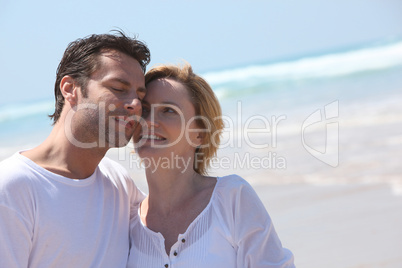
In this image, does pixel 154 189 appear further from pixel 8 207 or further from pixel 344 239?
pixel 344 239

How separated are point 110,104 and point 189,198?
78 centimetres

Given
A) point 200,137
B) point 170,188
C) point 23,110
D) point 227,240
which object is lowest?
point 227,240

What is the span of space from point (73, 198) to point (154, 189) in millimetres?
594

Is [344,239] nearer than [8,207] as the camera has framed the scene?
No

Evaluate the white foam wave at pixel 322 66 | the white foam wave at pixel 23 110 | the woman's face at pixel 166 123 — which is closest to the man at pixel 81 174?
the woman's face at pixel 166 123

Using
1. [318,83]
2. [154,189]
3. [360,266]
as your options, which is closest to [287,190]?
[360,266]

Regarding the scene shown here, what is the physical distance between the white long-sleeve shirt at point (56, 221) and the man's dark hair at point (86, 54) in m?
0.59

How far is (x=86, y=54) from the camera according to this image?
3.33 m

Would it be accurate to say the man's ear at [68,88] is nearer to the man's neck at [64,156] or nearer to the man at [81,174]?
the man at [81,174]

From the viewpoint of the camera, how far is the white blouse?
2.94 m

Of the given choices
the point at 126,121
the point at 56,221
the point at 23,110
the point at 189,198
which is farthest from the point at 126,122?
the point at 23,110

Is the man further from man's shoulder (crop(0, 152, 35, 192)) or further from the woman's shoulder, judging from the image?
the woman's shoulder

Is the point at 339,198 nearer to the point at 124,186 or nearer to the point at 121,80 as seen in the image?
the point at 124,186

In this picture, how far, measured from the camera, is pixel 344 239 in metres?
5.20
